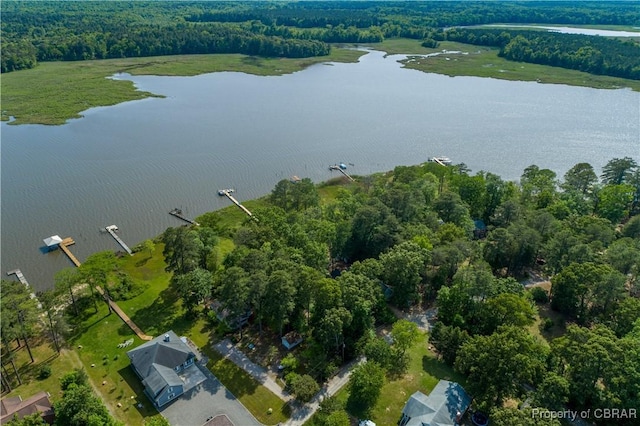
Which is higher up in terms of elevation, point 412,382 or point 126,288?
point 126,288

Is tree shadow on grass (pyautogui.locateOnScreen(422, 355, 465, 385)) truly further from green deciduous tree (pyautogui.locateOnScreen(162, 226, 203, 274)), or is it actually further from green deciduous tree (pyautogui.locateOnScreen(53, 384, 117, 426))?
green deciduous tree (pyautogui.locateOnScreen(162, 226, 203, 274))

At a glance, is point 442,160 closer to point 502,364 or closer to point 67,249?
point 502,364

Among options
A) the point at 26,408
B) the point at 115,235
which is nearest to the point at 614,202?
the point at 115,235

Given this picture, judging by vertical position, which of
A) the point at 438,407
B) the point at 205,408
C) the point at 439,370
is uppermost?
the point at 438,407

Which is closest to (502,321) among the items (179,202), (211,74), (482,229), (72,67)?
(482,229)

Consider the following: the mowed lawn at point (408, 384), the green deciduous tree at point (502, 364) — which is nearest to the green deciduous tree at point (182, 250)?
the mowed lawn at point (408, 384)

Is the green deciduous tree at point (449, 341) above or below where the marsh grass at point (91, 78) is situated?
below

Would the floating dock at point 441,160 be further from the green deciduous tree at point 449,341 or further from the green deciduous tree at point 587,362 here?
the green deciduous tree at point 587,362
